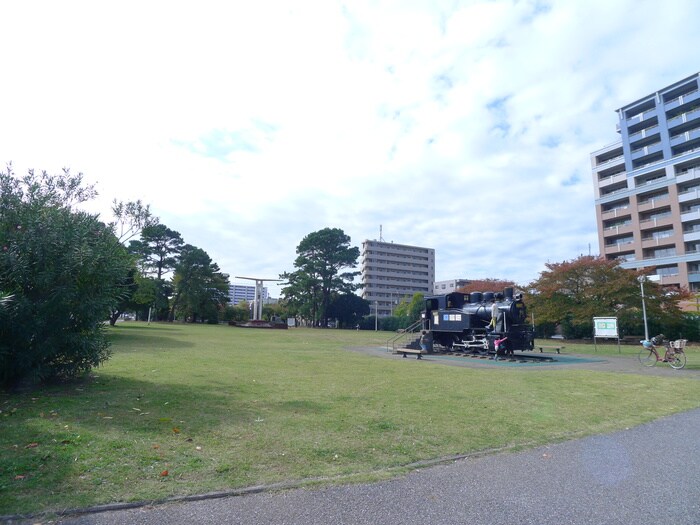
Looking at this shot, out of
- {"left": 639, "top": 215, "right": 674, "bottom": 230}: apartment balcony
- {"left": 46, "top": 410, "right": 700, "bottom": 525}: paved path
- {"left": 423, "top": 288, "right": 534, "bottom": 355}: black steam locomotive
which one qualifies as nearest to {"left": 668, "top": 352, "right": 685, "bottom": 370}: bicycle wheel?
{"left": 423, "top": 288, "right": 534, "bottom": 355}: black steam locomotive

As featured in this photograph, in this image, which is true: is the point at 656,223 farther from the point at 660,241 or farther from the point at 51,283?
the point at 51,283

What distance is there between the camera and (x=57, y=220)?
26.6ft

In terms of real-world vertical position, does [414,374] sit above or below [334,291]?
below

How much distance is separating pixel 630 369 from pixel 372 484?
14155mm

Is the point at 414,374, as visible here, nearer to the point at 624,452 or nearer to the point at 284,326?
the point at 624,452

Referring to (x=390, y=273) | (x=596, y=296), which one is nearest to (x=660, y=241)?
(x=596, y=296)

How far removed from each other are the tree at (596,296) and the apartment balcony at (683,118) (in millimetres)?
30200

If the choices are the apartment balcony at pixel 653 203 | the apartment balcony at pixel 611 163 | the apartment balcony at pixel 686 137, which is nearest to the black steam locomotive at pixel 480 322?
the apartment balcony at pixel 653 203

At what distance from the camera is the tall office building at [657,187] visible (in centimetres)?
4778

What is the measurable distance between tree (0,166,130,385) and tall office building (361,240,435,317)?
10182 centimetres

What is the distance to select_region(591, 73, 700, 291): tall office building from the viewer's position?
47.8 metres

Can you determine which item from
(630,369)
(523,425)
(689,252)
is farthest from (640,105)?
(523,425)

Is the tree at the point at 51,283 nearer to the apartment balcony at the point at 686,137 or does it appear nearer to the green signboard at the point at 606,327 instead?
the green signboard at the point at 606,327

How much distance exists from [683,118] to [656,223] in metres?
12.3
